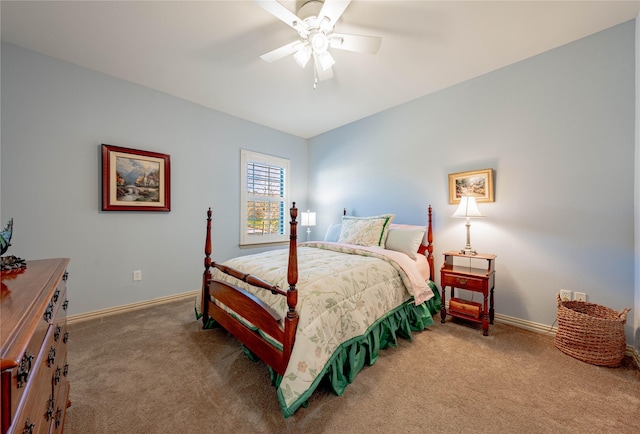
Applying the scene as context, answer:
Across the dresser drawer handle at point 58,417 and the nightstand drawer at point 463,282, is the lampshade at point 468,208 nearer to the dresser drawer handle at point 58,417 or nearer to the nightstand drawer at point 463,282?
the nightstand drawer at point 463,282

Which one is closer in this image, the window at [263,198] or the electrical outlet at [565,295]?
the electrical outlet at [565,295]

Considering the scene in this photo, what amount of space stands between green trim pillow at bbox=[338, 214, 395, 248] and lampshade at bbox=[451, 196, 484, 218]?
2.42ft

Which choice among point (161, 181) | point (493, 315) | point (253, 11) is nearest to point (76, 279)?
point (161, 181)

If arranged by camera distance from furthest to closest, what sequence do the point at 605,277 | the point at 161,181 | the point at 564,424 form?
the point at 161,181 < the point at 605,277 < the point at 564,424

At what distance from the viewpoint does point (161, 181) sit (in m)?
3.03

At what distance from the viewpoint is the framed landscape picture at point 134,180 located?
2660 mm

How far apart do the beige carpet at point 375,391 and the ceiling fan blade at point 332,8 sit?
2446mm

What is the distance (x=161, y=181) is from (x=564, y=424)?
395cm

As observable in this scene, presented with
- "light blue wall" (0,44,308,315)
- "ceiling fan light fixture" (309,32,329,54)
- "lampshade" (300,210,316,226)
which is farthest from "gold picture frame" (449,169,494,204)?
"light blue wall" (0,44,308,315)

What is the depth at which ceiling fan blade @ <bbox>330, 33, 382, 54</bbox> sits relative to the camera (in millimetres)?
1828

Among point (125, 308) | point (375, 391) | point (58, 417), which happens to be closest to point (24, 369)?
point (58, 417)

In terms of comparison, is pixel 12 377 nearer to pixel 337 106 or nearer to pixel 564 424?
pixel 564 424

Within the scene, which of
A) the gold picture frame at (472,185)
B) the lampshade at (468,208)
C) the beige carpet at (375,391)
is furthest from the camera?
the gold picture frame at (472,185)

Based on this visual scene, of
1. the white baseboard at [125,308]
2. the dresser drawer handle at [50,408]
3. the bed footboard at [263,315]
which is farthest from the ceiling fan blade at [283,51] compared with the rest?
the white baseboard at [125,308]
